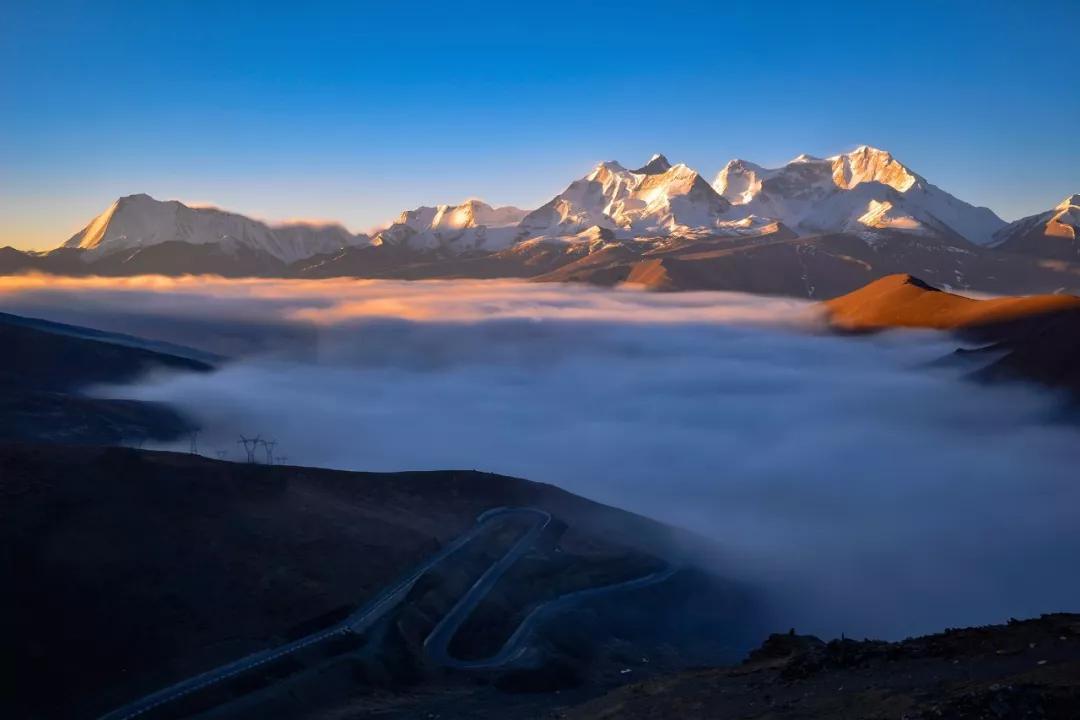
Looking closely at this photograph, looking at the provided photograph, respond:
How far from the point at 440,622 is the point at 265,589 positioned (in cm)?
1273

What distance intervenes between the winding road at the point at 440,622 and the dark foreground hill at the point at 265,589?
967mm

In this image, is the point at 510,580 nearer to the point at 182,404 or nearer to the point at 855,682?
the point at 855,682

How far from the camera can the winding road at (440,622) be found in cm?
4866

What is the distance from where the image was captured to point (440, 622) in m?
64.9

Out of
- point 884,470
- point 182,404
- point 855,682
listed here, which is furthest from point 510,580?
point 182,404

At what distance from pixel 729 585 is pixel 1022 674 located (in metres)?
62.9

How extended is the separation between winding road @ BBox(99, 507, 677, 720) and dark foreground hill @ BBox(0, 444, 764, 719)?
967mm

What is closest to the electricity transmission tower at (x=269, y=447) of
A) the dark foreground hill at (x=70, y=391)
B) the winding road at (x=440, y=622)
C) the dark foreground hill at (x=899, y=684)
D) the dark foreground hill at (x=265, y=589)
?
the dark foreground hill at (x=70, y=391)

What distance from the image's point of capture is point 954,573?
10225cm

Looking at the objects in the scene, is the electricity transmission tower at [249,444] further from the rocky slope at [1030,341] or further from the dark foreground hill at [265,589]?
the rocky slope at [1030,341]

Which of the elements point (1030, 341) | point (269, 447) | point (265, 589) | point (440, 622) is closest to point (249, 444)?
point (269, 447)

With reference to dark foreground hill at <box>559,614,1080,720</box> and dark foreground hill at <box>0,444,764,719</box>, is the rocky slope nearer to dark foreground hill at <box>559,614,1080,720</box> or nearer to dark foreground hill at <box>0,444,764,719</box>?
dark foreground hill at <box>0,444,764,719</box>

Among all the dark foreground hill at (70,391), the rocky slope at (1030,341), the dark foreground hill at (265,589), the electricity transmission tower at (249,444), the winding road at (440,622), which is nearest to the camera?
the winding road at (440,622)

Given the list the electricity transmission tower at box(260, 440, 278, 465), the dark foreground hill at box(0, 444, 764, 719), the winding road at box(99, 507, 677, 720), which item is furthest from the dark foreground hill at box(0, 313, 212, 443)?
the winding road at box(99, 507, 677, 720)
